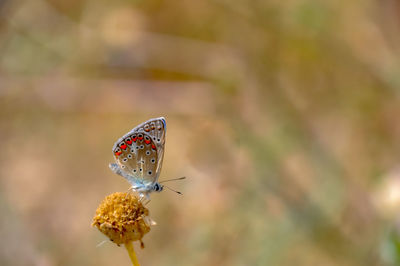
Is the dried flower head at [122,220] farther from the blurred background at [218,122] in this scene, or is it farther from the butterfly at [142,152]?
the blurred background at [218,122]

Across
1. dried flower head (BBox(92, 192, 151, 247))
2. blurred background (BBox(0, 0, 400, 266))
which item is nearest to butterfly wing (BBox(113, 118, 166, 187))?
dried flower head (BBox(92, 192, 151, 247))

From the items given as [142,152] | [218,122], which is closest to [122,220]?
[142,152]

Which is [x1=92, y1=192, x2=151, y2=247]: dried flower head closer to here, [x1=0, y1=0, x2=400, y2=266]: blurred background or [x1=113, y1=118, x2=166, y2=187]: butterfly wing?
Result: [x1=113, y1=118, x2=166, y2=187]: butterfly wing

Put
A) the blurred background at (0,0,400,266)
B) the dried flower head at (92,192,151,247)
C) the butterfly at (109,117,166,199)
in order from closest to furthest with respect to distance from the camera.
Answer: the dried flower head at (92,192,151,247) < the butterfly at (109,117,166,199) < the blurred background at (0,0,400,266)

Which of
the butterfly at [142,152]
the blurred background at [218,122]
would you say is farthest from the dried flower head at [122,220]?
the blurred background at [218,122]

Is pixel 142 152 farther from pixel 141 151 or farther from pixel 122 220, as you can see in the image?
pixel 122 220
